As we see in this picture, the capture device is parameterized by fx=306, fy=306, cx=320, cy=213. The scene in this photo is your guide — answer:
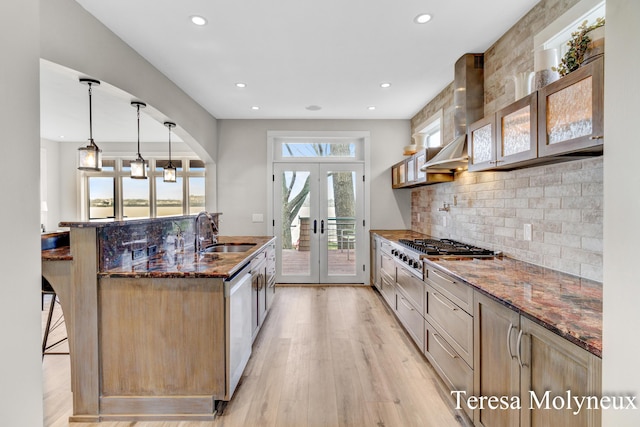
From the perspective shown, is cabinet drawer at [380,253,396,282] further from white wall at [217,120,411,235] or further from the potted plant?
the potted plant

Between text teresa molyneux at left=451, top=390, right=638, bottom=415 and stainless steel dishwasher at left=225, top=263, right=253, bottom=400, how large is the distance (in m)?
1.53

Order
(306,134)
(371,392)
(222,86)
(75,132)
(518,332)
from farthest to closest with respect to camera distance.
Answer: (75,132) < (306,134) < (222,86) < (371,392) < (518,332)

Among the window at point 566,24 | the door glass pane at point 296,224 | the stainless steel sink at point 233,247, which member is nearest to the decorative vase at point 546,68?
the window at point 566,24

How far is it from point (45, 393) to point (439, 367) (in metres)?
2.94

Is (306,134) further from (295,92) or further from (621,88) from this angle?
(621,88)

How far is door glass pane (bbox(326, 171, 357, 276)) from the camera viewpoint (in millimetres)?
5195

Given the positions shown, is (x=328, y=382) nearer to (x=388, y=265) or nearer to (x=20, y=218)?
(x=388, y=265)

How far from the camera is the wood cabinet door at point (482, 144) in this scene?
221 centimetres

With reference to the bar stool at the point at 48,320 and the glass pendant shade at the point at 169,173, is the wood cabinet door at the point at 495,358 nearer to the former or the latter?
the bar stool at the point at 48,320

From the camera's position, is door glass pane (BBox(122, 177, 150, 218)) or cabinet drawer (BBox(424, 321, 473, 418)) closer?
cabinet drawer (BBox(424, 321, 473, 418))

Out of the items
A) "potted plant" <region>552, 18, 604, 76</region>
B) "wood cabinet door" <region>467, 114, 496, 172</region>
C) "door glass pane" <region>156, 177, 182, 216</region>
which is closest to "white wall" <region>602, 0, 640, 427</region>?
"potted plant" <region>552, 18, 604, 76</region>

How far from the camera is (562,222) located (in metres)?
1.96

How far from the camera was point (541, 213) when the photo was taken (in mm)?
2146

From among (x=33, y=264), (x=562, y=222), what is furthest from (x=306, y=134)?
(x=33, y=264)
